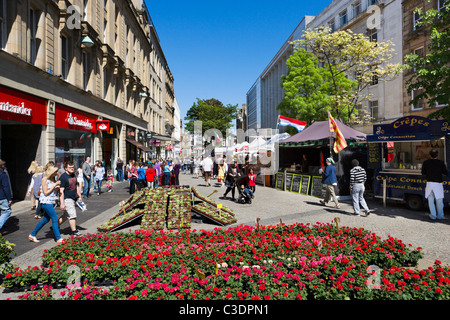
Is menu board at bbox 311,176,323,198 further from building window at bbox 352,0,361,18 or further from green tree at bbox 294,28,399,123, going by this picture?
building window at bbox 352,0,361,18

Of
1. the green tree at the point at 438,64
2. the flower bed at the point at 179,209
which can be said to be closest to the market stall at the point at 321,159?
the green tree at the point at 438,64

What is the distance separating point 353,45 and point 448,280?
945 inches

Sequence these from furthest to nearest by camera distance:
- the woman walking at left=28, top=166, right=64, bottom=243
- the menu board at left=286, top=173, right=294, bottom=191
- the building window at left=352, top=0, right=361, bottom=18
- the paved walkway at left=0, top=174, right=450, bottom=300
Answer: the building window at left=352, top=0, right=361, bottom=18 < the menu board at left=286, top=173, right=294, bottom=191 < the woman walking at left=28, top=166, right=64, bottom=243 < the paved walkway at left=0, top=174, right=450, bottom=300

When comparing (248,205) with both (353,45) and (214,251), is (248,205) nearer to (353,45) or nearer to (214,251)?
(214,251)

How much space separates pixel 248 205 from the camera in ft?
41.3

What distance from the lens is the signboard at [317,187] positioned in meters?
14.6

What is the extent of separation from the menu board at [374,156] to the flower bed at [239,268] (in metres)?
6.38

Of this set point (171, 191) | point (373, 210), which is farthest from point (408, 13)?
point (171, 191)

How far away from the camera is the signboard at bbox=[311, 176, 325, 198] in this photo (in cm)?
1464

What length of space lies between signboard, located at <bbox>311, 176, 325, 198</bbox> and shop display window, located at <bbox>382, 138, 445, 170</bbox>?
328 cm

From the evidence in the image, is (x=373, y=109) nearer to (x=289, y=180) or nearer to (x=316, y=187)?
(x=289, y=180)

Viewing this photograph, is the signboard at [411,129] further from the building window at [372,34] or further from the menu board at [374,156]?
the building window at [372,34]

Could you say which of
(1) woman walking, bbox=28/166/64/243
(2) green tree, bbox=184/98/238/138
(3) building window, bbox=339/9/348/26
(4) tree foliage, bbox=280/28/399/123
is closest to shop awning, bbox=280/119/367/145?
(4) tree foliage, bbox=280/28/399/123
